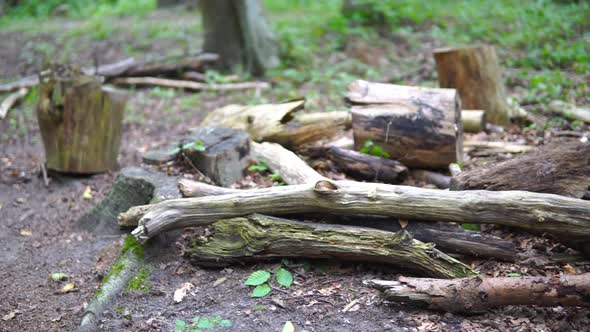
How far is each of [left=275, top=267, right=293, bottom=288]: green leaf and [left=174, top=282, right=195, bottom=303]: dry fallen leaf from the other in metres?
0.68

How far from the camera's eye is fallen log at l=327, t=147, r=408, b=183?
16.4 ft

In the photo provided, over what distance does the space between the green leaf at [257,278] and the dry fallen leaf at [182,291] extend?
455 millimetres

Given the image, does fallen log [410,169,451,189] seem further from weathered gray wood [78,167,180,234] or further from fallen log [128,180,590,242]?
weathered gray wood [78,167,180,234]

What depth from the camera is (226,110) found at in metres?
6.54

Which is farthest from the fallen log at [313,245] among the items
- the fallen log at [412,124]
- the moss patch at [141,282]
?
the fallen log at [412,124]

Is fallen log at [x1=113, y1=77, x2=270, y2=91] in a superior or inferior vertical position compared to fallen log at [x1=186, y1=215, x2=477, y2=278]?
superior

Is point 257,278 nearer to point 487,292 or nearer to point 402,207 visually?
point 402,207

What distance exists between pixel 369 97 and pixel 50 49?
32.6ft

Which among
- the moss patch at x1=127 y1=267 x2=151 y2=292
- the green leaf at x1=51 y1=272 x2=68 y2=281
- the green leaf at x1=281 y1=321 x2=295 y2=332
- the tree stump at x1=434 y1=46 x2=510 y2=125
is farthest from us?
the tree stump at x1=434 y1=46 x2=510 y2=125

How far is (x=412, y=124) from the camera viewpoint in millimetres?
5125

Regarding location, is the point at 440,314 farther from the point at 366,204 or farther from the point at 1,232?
the point at 1,232

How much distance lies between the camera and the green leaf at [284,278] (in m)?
3.65

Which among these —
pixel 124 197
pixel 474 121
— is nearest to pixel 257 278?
pixel 124 197

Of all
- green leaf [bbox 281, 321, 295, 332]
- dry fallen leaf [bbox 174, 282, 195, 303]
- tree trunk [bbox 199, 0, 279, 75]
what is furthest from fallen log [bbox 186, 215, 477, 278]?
tree trunk [bbox 199, 0, 279, 75]
